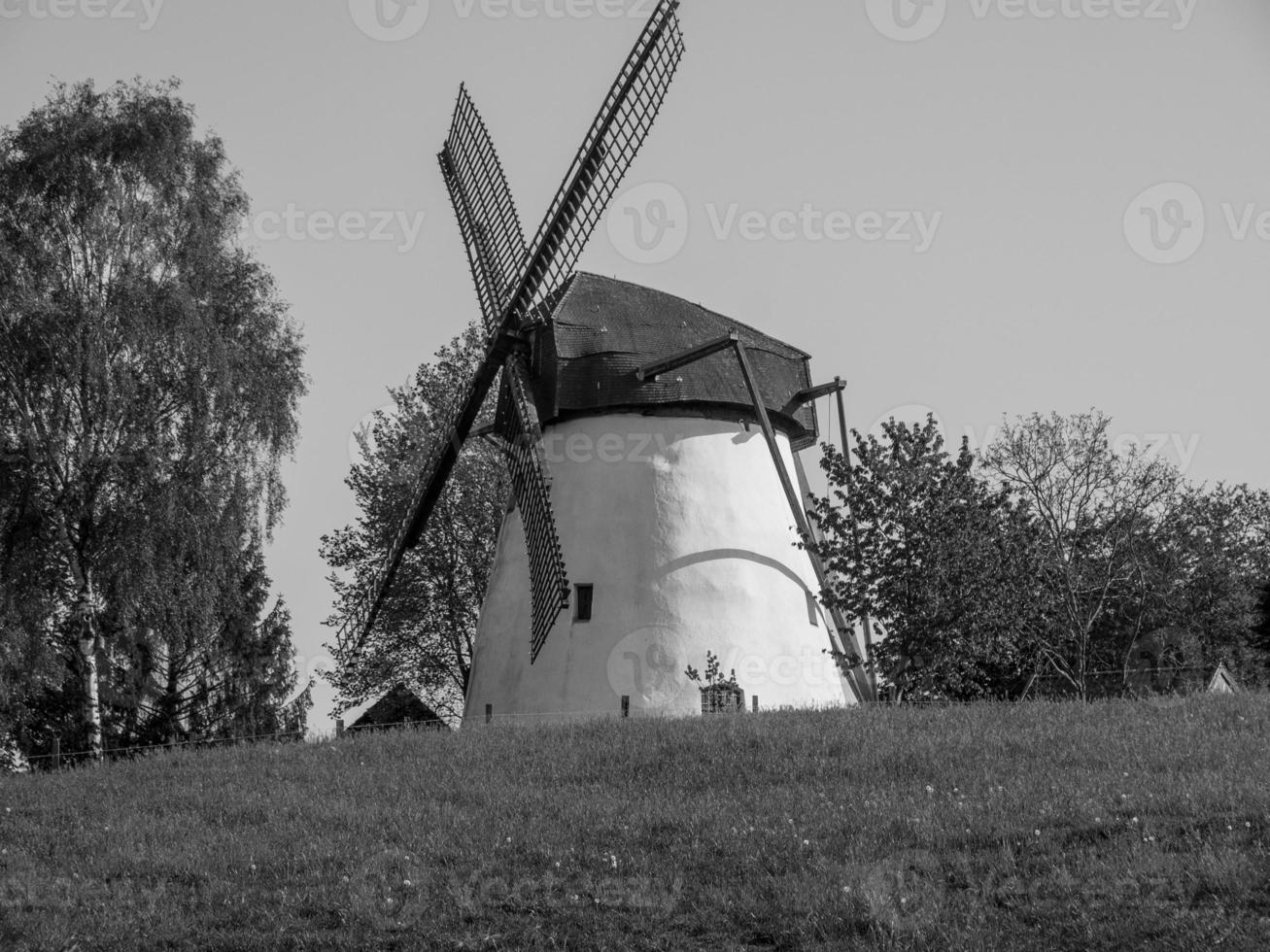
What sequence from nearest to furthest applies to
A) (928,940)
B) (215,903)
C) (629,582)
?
(928,940) → (215,903) → (629,582)

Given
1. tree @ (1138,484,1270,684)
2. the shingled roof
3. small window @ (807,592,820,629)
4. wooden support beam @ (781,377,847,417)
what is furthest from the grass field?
tree @ (1138,484,1270,684)

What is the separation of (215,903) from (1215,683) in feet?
94.5

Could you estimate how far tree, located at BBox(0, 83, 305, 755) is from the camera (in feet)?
76.7

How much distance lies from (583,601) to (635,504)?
1.77 metres

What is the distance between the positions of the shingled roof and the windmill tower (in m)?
0.03

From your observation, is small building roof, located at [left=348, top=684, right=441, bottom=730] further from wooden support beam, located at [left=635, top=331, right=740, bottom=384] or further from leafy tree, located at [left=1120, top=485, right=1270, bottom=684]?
leafy tree, located at [left=1120, top=485, right=1270, bottom=684]

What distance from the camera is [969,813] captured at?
12648mm

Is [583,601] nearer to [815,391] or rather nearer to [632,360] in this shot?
[632,360]

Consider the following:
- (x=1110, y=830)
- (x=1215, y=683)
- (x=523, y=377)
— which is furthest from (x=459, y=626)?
(x=1110, y=830)

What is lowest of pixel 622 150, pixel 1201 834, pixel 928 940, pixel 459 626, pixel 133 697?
pixel 928 940

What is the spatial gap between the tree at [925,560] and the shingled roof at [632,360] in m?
1.99

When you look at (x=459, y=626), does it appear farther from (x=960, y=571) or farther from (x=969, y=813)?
(x=969, y=813)

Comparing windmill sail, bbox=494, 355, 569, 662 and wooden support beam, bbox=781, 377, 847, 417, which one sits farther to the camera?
wooden support beam, bbox=781, 377, 847, 417

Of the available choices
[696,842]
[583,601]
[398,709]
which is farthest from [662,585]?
[398,709]
